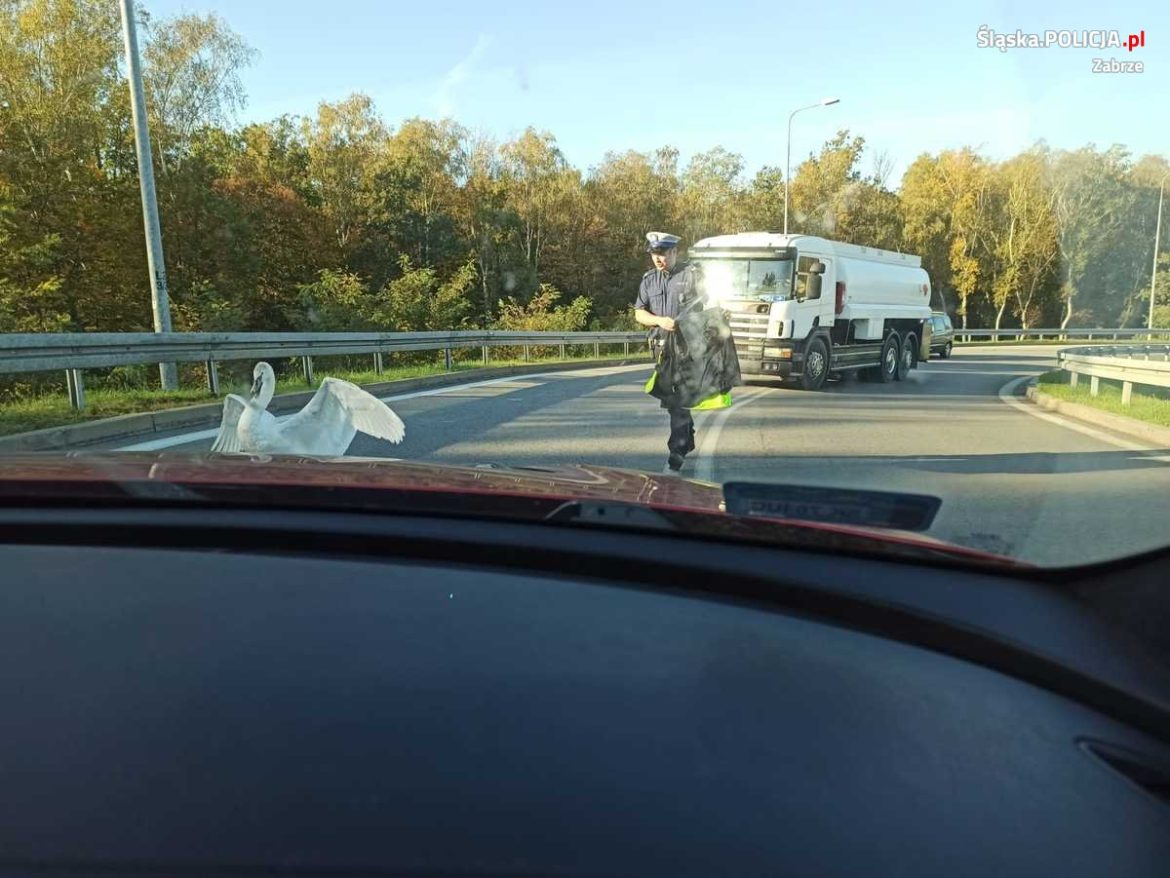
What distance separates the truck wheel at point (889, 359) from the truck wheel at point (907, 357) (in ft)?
0.73

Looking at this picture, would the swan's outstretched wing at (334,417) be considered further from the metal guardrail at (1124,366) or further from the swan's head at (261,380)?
the metal guardrail at (1124,366)

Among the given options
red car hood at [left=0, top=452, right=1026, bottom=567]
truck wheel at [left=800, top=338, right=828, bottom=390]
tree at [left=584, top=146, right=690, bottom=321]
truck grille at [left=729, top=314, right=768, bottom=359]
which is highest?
tree at [left=584, top=146, right=690, bottom=321]

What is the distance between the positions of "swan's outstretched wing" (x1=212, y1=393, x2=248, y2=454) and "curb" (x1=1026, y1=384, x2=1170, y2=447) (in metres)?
9.11

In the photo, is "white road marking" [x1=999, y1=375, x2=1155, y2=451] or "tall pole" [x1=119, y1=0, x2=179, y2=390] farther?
"tall pole" [x1=119, y1=0, x2=179, y2=390]

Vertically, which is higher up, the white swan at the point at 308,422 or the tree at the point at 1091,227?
the tree at the point at 1091,227

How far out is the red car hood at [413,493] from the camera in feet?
4.40

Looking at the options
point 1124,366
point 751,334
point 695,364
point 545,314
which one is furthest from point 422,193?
point 695,364

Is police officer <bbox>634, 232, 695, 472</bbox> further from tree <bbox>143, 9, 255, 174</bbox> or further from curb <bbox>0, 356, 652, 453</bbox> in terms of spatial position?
tree <bbox>143, 9, 255, 174</bbox>

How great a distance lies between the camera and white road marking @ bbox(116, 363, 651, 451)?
805 cm

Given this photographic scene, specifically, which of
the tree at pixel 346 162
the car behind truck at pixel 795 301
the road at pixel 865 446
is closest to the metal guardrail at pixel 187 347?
the road at pixel 865 446

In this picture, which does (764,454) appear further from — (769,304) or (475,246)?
(475,246)

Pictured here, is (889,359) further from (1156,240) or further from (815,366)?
(1156,240)

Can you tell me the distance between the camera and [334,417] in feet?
12.9

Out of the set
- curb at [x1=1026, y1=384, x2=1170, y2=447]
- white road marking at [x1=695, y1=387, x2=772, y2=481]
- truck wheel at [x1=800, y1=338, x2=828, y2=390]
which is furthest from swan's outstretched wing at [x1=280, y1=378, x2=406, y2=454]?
truck wheel at [x1=800, y1=338, x2=828, y2=390]
